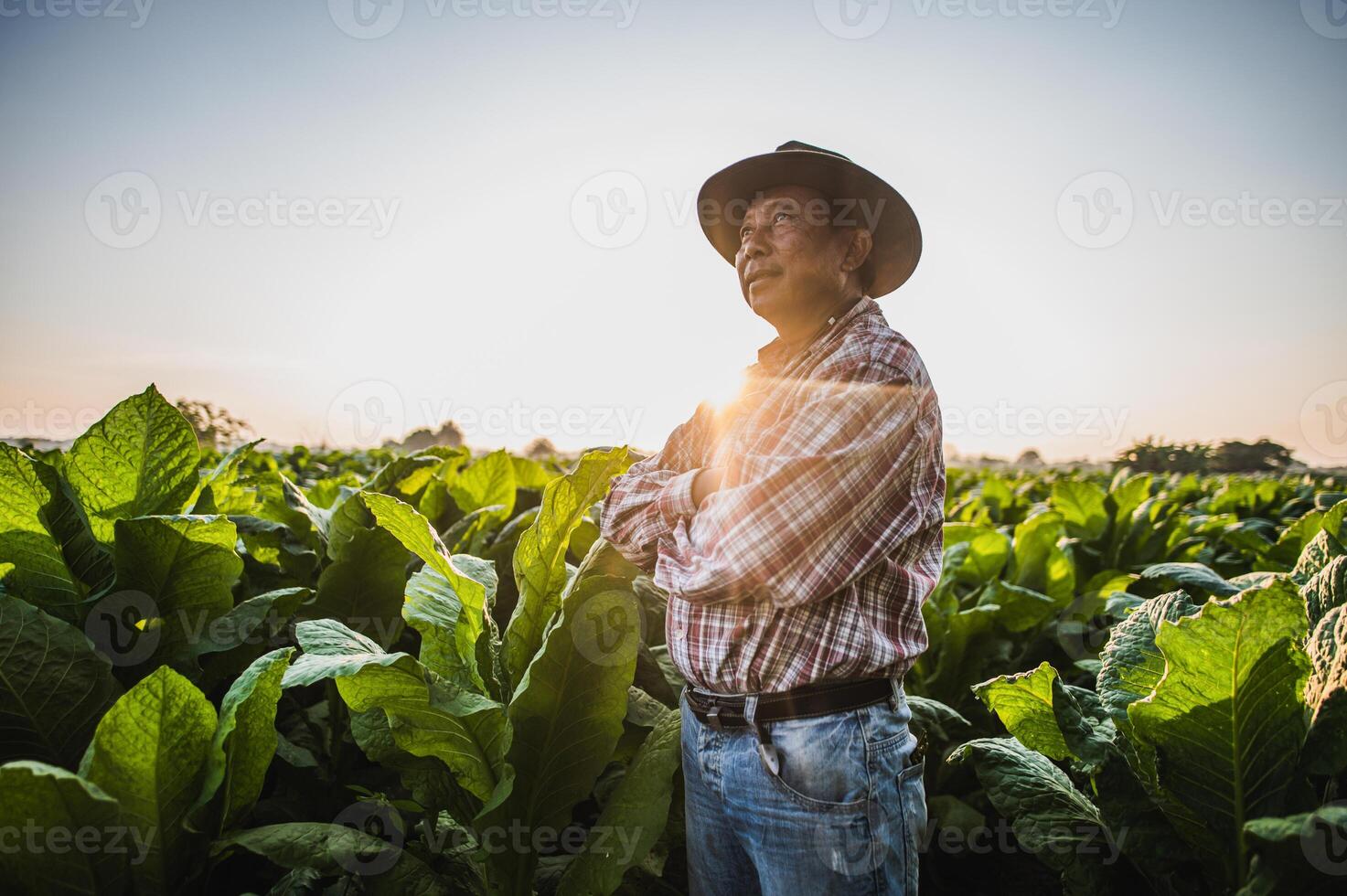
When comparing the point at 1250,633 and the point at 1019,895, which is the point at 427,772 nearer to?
the point at 1250,633

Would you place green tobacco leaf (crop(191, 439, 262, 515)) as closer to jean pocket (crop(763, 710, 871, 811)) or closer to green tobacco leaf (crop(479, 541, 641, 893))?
green tobacco leaf (crop(479, 541, 641, 893))

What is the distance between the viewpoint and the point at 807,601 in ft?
4.74

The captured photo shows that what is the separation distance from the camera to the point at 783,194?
1896 mm

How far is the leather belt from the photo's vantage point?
5.05 ft

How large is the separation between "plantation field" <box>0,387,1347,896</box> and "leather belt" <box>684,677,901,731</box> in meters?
0.32

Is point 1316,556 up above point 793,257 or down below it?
below

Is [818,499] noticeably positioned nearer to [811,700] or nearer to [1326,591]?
[811,700]

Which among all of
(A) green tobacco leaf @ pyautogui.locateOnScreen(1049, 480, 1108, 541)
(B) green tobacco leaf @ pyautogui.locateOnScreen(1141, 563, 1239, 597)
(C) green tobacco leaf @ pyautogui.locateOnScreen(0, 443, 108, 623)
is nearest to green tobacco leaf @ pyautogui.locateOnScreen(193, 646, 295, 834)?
(C) green tobacco leaf @ pyautogui.locateOnScreen(0, 443, 108, 623)

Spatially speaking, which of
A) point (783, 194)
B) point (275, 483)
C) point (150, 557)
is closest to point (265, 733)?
point (150, 557)

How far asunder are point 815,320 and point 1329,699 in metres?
1.24

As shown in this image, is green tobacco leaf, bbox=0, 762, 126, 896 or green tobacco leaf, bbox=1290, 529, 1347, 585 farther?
green tobacco leaf, bbox=1290, 529, 1347, 585

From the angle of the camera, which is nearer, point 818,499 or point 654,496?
point 818,499

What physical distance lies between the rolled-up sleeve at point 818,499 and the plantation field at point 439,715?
0.50 meters

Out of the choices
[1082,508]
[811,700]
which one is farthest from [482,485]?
[1082,508]
